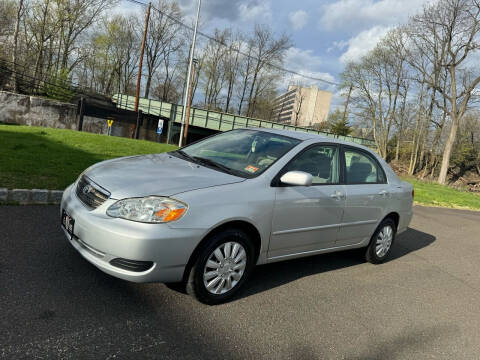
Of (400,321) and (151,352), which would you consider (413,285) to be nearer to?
(400,321)

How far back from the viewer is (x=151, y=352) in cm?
235

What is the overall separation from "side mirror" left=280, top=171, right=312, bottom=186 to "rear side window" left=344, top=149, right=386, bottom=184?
1144 mm

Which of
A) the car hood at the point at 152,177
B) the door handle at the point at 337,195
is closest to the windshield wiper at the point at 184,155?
the car hood at the point at 152,177

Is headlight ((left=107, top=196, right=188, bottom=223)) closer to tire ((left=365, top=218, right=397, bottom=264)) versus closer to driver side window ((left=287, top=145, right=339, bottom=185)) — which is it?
driver side window ((left=287, top=145, right=339, bottom=185))

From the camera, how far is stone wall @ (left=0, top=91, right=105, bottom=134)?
1842 centimetres

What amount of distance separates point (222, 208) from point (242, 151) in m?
1.18

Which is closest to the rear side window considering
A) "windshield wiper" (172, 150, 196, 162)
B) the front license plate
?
"windshield wiper" (172, 150, 196, 162)

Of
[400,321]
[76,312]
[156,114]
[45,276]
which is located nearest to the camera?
[76,312]

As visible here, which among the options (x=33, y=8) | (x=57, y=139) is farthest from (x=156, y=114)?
(x=57, y=139)

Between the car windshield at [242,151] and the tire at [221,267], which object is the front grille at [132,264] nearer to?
the tire at [221,267]

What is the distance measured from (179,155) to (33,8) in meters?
34.9

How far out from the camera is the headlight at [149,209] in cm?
270

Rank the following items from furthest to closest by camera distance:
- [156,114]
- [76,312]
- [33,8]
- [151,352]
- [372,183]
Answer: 1. [156,114]
2. [33,8]
3. [372,183]
4. [76,312]
5. [151,352]

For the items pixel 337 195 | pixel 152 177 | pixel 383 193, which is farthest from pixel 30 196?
pixel 383 193
